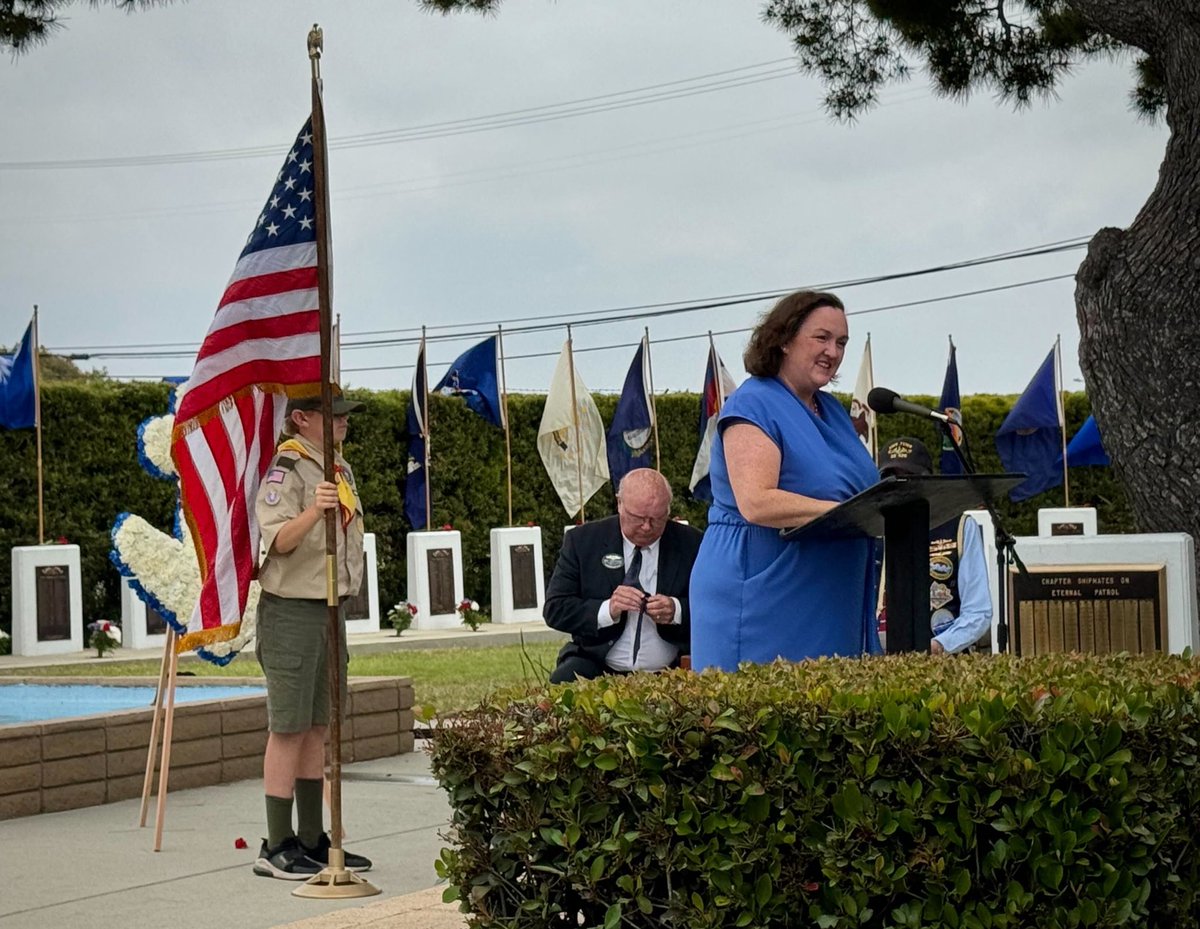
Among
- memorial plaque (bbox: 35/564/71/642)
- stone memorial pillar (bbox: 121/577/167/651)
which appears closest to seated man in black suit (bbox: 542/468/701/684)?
stone memorial pillar (bbox: 121/577/167/651)

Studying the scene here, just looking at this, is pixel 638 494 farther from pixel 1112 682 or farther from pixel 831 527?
Answer: pixel 1112 682

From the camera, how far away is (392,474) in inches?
1010

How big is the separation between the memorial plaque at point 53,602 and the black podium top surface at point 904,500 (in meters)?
17.9

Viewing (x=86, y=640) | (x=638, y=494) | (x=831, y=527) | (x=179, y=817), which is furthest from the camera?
(x=86, y=640)

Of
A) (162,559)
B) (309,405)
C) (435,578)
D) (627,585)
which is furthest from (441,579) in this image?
(309,405)

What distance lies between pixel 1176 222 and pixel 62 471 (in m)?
16.8

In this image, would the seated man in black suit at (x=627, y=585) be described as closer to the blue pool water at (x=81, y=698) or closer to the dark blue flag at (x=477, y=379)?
the blue pool water at (x=81, y=698)

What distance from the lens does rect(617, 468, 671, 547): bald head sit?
282 inches

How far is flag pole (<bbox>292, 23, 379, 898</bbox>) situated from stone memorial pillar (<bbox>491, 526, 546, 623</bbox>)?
19.4m

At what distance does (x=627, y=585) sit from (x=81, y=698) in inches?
291

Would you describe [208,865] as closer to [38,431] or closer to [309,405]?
[309,405]

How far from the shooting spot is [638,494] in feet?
23.5

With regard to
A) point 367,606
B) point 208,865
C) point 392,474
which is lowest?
point 208,865

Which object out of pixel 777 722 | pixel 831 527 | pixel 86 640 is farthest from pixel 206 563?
pixel 86 640
